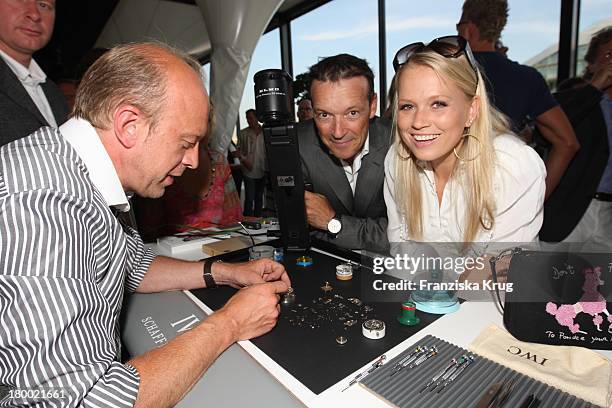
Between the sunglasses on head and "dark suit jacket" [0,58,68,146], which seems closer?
the sunglasses on head

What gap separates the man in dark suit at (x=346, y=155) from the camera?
159cm

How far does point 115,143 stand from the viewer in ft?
3.01

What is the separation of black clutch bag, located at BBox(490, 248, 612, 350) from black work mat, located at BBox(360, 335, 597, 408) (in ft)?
0.53

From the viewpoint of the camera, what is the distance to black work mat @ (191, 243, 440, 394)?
743 millimetres

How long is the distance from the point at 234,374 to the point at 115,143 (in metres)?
0.59

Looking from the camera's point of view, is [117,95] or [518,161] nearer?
[117,95]

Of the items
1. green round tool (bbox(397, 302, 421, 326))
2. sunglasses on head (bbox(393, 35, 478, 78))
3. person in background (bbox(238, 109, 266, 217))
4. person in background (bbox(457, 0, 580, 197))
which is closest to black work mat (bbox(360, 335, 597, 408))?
green round tool (bbox(397, 302, 421, 326))

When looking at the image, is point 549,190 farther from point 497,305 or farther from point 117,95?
point 117,95

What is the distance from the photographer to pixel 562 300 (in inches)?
32.8

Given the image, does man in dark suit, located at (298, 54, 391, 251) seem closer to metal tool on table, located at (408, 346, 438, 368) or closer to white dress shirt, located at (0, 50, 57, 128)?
metal tool on table, located at (408, 346, 438, 368)

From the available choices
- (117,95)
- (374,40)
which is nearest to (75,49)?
(374,40)

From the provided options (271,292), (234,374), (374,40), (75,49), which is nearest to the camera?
(234,374)

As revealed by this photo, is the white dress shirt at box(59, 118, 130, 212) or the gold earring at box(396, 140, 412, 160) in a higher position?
the white dress shirt at box(59, 118, 130, 212)

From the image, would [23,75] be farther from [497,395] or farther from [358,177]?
[497,395]
